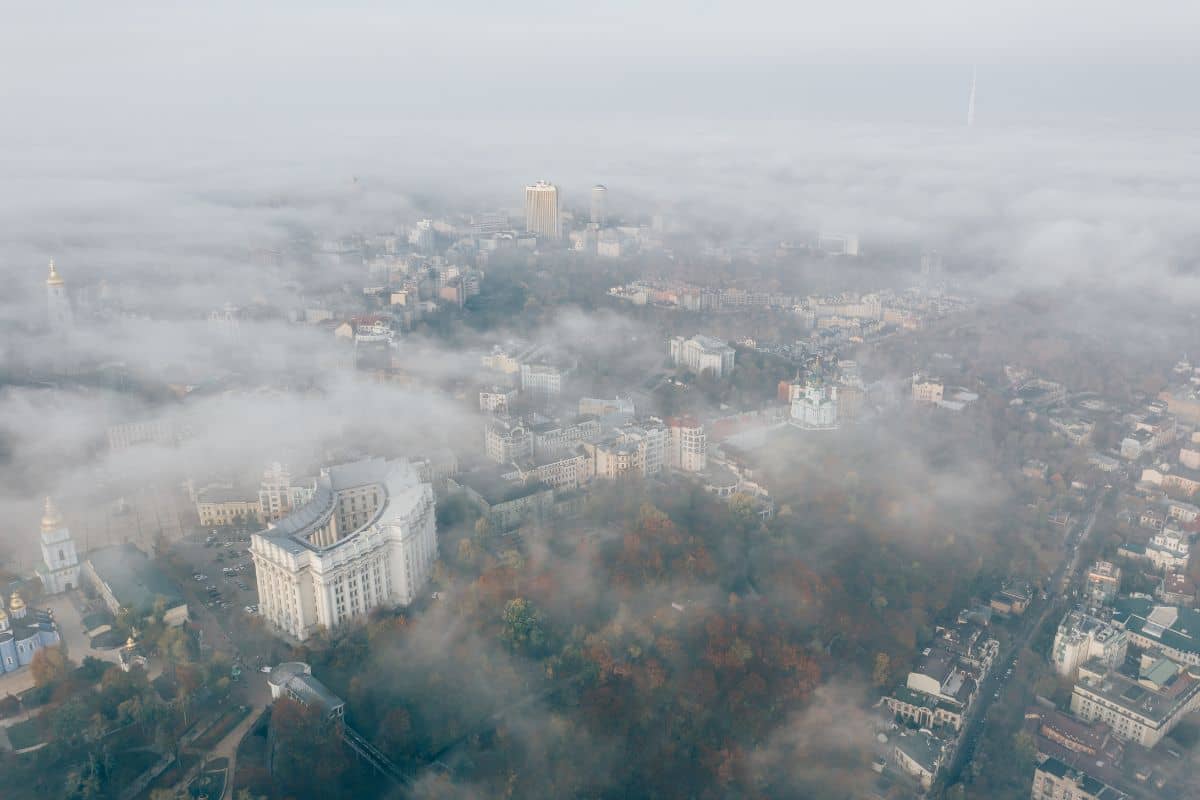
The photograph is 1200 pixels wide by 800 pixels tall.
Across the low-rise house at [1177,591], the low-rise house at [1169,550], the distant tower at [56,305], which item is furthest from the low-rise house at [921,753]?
the distant tower at [56,305]

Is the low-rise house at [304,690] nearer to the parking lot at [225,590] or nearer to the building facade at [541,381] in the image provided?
the parking lot at [225,590]

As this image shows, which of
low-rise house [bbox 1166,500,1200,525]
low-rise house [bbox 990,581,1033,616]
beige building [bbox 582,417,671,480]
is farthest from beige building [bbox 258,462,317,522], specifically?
low-rise house [bbox 1166,500,1200,525]

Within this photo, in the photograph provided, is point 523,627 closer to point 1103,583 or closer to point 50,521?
point 50,521

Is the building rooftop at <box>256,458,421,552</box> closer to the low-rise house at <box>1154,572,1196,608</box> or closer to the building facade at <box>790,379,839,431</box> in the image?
the building facade at <box>790,379,839,431</box>

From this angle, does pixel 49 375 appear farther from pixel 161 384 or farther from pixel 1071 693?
pixel 1071 693

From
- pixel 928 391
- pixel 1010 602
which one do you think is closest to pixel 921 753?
pixel 1010 602

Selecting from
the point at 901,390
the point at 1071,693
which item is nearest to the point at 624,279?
the point at 901,390
